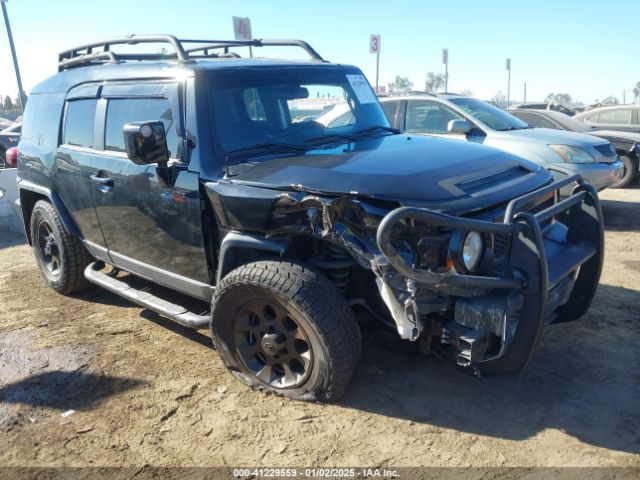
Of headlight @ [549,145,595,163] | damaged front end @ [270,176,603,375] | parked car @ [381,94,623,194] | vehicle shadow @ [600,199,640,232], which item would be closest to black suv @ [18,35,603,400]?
damaged front end @ [270,176,603,375]

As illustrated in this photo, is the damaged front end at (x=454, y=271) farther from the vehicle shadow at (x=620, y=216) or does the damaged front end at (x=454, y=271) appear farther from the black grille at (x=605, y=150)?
the black grille at (x=605, y=150)

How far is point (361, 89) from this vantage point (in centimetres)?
457

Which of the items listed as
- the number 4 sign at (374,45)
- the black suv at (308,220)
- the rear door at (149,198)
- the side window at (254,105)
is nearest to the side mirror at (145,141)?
the black suv at (308,220)

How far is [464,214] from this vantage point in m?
2.95

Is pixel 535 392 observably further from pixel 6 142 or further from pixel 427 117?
pixel 6 142

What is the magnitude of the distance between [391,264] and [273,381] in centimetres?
124

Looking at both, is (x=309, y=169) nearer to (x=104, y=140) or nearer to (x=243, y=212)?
(x=243, y=212)

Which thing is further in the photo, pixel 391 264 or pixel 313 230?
pixel 313 230

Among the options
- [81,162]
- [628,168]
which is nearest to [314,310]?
[81,162]

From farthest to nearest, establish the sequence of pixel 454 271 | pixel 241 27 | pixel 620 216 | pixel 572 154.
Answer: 1. pixel 241 27
2. pixel 620 216
3. pixel 572 154
4. pixel 454 271

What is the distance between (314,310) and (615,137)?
9.43 m

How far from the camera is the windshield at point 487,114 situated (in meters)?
7.95

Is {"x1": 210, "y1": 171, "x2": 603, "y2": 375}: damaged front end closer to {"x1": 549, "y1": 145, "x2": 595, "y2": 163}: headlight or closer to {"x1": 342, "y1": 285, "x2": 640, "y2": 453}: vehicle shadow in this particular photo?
{"x1": 342, "y1": 285, "x2": 640, "y2": 453}: vehicle shadow

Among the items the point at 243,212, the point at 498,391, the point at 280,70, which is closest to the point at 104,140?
the point at 280,70
